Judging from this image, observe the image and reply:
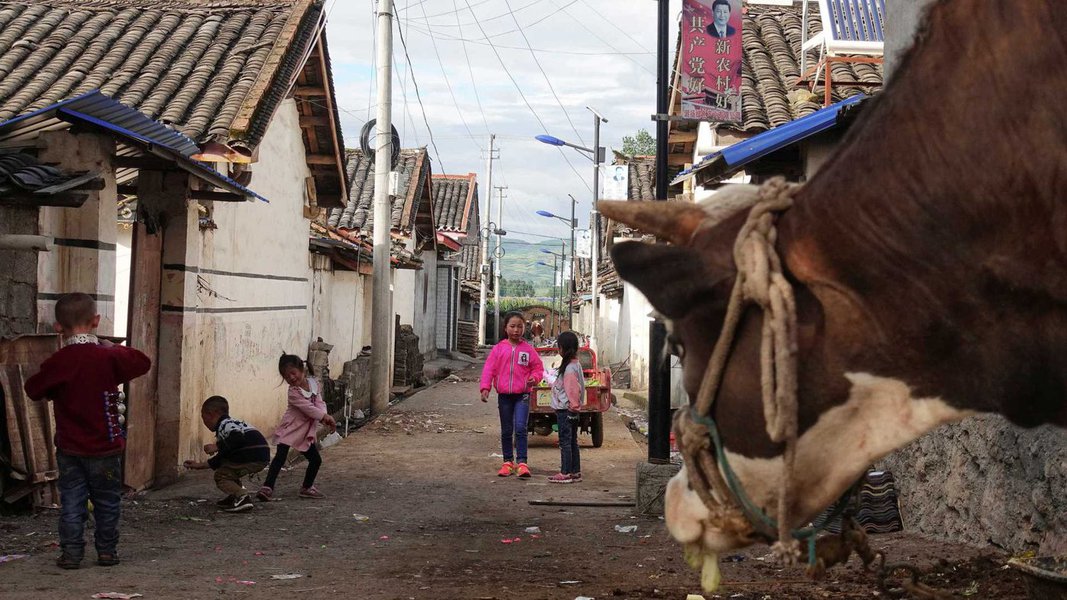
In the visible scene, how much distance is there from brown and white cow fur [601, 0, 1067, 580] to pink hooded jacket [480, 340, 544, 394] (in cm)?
955

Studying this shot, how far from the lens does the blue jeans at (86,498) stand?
21.3 ft

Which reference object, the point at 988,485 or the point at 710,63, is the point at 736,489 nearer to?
the point at 988,485

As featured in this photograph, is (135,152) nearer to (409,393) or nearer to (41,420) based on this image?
(41,420)

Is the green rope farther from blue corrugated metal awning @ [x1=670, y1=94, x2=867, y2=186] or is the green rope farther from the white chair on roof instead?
the white chair on roof

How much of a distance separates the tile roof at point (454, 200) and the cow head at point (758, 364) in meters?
41.4

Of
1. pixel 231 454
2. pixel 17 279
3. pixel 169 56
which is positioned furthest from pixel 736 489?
pixel 169 56

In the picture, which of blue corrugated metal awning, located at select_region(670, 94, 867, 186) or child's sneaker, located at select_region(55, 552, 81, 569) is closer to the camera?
child's sneaker, located at select_region(55, 552, 81, 569)

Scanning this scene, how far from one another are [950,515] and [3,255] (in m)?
6.47

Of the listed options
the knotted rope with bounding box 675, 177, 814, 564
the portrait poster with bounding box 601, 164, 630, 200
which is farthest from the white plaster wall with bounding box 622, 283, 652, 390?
the knotted rope with bounding box 675, 177, 814, 564

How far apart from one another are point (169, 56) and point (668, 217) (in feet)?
38.5

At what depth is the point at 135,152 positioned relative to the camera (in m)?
8.63

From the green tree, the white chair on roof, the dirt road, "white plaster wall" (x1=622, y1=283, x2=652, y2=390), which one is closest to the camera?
the dirt road

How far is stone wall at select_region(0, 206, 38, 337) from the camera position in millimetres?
7547

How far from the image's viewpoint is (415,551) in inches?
292
